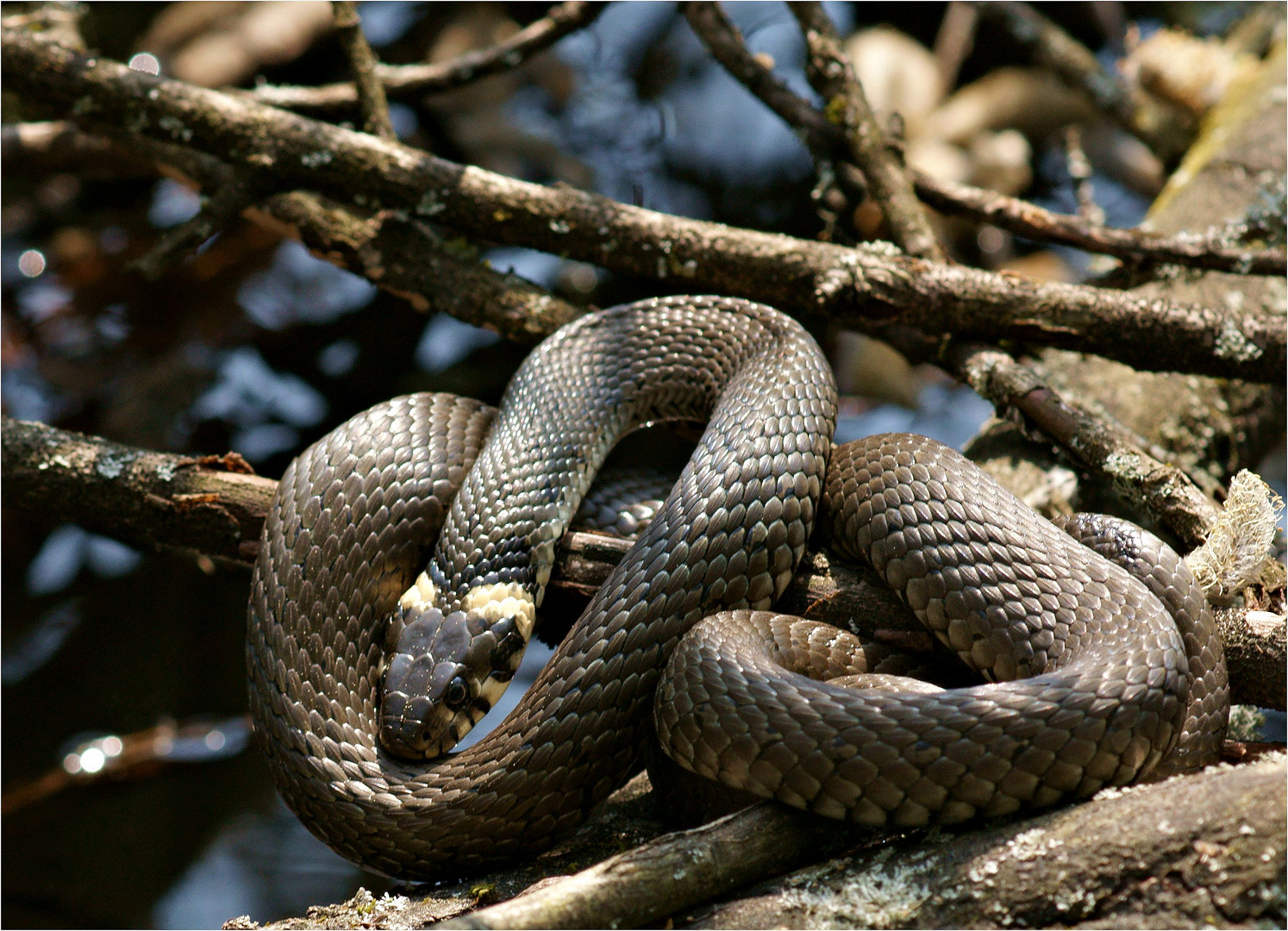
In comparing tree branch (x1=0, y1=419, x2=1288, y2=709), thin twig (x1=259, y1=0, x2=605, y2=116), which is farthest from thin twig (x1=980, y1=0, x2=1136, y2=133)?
tree branch (x1=0, y1=419, x2=1288, y2=709)

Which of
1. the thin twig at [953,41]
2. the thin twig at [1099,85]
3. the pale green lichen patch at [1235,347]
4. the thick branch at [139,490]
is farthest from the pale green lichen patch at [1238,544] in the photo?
the thin twig at [953,41]

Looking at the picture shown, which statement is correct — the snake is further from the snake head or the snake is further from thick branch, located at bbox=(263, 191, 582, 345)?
thick branch, located at bbox=(263, 191, 582, 345)

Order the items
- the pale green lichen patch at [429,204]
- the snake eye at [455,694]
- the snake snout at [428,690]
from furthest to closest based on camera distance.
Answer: the pale green lichen patch at [429,204] < the snake eye at [455,694] < the snake snout at [428,690]

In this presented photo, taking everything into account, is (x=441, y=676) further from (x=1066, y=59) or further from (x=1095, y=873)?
(x=1066, y=59)

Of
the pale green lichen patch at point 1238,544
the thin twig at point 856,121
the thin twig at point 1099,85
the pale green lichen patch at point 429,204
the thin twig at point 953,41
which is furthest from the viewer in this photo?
the thin twig at point 953,41

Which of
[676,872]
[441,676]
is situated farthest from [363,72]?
[676,872]

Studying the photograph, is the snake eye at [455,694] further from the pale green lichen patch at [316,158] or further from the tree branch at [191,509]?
the pale green lichen patch at [316,158]
